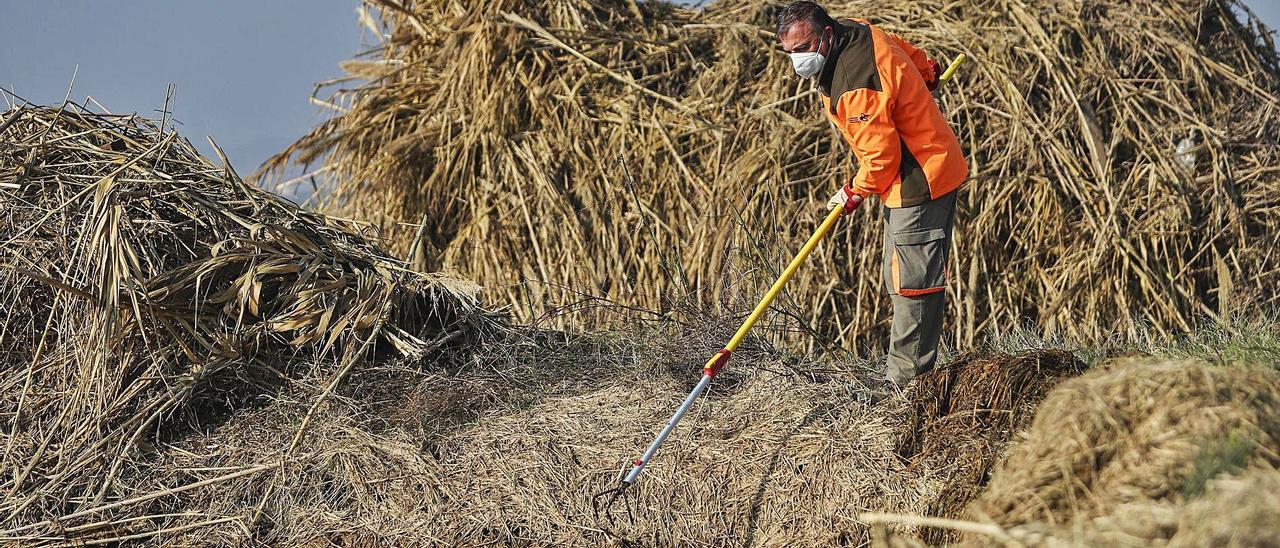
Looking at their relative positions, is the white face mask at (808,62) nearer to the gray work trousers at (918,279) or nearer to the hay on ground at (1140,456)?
the gray work trousers at (918,279)

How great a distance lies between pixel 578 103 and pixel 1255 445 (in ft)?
17.5

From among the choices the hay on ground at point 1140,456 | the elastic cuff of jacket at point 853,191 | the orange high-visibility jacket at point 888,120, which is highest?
the orange high-visibility jacket at point 888,120

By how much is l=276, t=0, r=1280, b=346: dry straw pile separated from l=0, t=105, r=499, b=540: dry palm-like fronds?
1491 millimetres

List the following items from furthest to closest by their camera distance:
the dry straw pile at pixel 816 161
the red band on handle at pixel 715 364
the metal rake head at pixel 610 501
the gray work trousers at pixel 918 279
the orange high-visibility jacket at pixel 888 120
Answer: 1. the dry straw pile at pixel 816 161
2. the gray work trousers at pixel 918 279
3. the orange high-visibility jacket at pixel 888 120
4. the red band on handle at pixel 715 364
5. the metal rake head at pixel 610 501

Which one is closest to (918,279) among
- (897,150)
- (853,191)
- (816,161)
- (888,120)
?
(853,191)

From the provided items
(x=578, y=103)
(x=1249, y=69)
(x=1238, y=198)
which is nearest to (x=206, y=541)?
(x=578, y=103)

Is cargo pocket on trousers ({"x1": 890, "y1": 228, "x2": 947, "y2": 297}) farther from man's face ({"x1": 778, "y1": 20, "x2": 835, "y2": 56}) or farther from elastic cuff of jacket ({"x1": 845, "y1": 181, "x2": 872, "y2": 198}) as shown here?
man's face ({"x1": 778, "y1": 20, "x2": 835, "y2": 56})

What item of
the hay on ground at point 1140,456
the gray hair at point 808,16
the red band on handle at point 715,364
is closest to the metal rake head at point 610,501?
the red band on handle at point 715,364

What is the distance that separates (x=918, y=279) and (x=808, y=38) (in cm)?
117

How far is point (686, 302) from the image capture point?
537 cm

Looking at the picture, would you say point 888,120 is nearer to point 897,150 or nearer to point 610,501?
point 897,150

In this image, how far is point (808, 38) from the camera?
14.6 feet

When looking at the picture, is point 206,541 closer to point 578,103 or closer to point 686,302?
point 686,302

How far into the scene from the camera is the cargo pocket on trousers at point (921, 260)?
4641 mm
